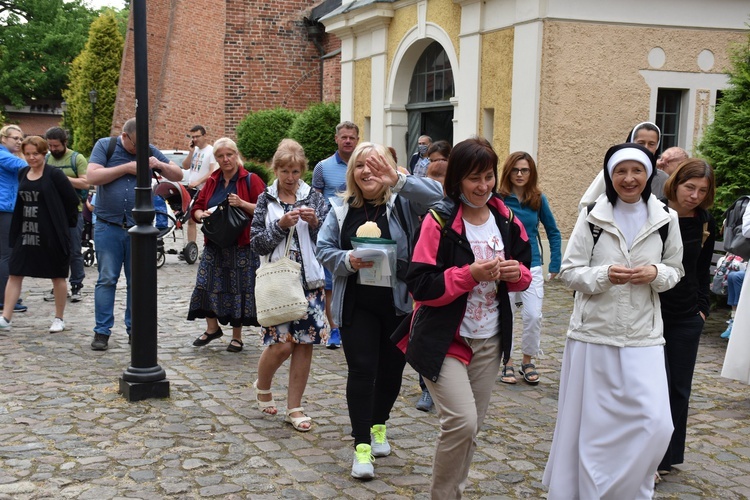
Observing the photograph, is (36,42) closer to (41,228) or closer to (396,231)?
(41,228)

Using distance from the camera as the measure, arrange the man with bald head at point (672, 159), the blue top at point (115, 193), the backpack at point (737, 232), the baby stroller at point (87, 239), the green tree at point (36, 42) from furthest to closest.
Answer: the green tree at point (36, 42) < the baby stroller at point (87, 239) < the blue top at point (115, 193) < the man with bald head at point (672, 159) < the backpack at point (737, 232)

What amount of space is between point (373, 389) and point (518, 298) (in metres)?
2.30

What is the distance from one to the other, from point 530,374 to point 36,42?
2263 inches

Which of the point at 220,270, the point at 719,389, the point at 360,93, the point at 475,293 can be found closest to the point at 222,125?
the point at 360,93

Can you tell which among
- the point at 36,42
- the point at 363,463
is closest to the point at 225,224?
the point at 363,463

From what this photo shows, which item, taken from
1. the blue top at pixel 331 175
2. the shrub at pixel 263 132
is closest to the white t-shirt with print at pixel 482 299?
the blue top at pixel 331 175

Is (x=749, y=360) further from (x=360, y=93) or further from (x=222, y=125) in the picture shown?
(x=222, y=125)

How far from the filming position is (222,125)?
94.8 feet

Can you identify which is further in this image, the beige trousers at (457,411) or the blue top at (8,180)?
the blue top at (8,180)

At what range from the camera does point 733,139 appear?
9.91 metres

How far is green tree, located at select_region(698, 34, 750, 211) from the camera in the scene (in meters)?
9.81

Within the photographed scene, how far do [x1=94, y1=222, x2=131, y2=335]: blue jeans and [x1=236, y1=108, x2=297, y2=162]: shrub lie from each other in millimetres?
16492

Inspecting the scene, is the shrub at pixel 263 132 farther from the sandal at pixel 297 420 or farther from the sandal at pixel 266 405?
the sandal at pixel 297 420

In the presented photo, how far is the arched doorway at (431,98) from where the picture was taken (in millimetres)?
16172
